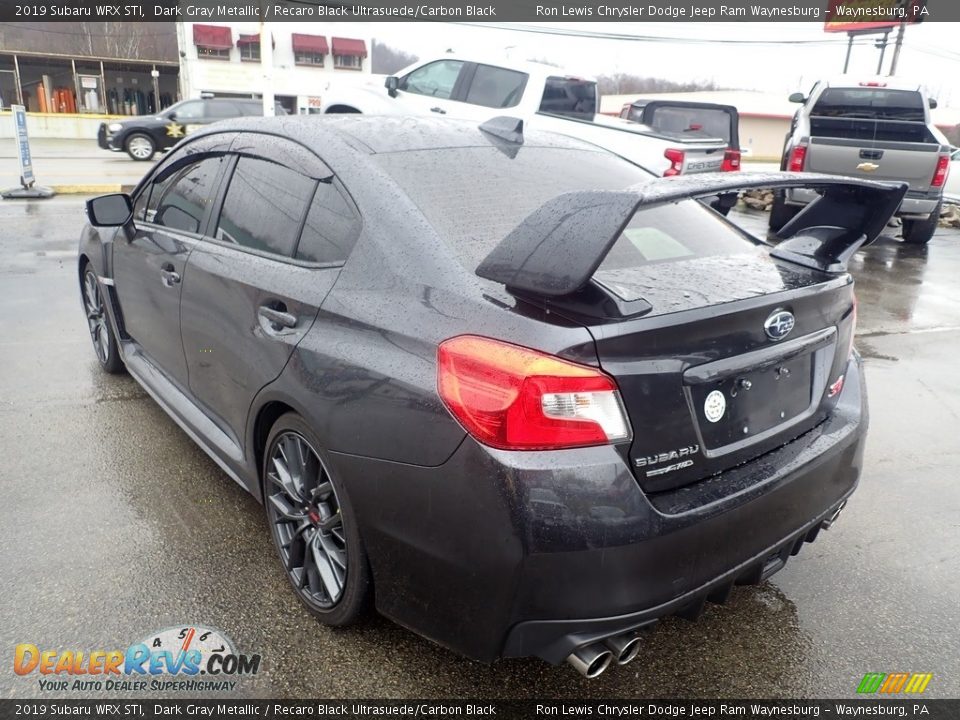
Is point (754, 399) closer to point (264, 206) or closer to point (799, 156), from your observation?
point (264, 206)

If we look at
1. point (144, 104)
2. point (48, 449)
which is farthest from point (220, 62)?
point (48, 449)

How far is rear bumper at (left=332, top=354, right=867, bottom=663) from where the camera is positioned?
1.73 meters

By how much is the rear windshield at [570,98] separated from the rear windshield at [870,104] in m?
3.68

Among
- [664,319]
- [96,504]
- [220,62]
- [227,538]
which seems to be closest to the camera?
[664,319]

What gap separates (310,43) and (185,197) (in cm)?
4179

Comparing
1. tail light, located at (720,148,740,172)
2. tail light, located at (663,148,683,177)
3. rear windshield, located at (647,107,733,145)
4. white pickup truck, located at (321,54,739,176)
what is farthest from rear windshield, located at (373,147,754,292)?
rear windshield, located at (647,107,733,145)

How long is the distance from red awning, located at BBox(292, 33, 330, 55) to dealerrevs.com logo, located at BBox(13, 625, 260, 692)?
142 ft

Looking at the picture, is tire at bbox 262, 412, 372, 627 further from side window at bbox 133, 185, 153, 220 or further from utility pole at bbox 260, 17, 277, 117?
utility pole at bbox 260, 17, 277, 117

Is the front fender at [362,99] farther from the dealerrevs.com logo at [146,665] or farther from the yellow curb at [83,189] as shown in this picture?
the dealerrevs.com logo at [146,665]

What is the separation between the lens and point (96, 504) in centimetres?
311

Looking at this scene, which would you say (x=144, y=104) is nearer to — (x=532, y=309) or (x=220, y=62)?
(x=220, y=62)

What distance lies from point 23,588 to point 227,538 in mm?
701

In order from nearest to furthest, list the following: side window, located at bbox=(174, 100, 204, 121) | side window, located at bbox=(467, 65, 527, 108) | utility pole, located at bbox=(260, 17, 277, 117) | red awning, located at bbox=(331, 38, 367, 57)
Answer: side window, located at bbox=(467, 65, 527, 108), utility pole, located at bbox=(260, 17, 277, 117), side window, located at bbox=(174, 100, 204, 121), red awning, located at bbox=(331, 38, 367, 57)

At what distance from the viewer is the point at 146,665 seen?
2234 mm
